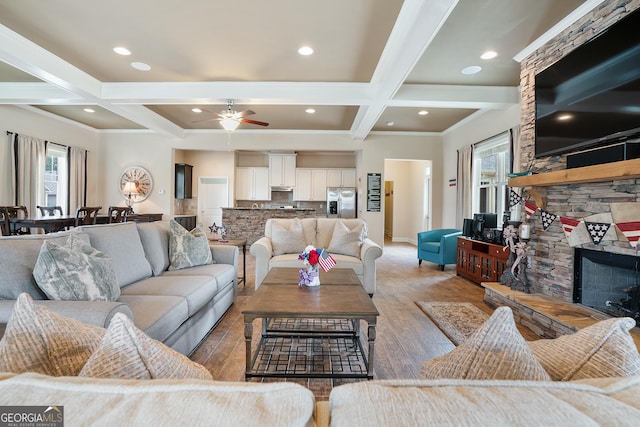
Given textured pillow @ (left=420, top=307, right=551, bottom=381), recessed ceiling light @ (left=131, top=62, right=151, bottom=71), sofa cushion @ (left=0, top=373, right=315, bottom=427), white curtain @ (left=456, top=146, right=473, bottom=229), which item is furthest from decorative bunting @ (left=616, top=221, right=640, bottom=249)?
recessed ceiling light @ (left=131, top=62, right=151, bottom=71)

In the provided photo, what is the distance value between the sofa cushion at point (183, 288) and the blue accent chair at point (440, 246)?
4.10 metres

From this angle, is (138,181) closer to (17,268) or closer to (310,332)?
(17,268)

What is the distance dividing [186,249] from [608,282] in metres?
3.77

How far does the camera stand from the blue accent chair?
17.9 feet

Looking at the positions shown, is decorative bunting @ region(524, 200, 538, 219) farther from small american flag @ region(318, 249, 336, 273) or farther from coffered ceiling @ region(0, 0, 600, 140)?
small american flag @ region(318, 249, 336, 273)

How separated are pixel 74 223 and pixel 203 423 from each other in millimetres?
5612

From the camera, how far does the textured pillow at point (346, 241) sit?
403 cm

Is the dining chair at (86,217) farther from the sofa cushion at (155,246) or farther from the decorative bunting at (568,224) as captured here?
the decorative bunting at (568,224)

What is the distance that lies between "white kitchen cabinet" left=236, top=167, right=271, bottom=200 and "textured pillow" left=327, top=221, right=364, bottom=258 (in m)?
5.18

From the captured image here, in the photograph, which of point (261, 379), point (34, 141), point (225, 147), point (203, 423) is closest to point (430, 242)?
point (261, 379)

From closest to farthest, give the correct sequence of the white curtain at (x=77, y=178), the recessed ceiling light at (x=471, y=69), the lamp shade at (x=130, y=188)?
the recessed ceiling light at (x=471, y=69) < the white curtain at (x=77, y=178) < the lamp shade at (x=130, y=188)

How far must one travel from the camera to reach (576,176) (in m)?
2.50

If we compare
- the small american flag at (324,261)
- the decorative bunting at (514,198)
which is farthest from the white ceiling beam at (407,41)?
the small american flag at (324,261)

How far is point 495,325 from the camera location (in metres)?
0.61
